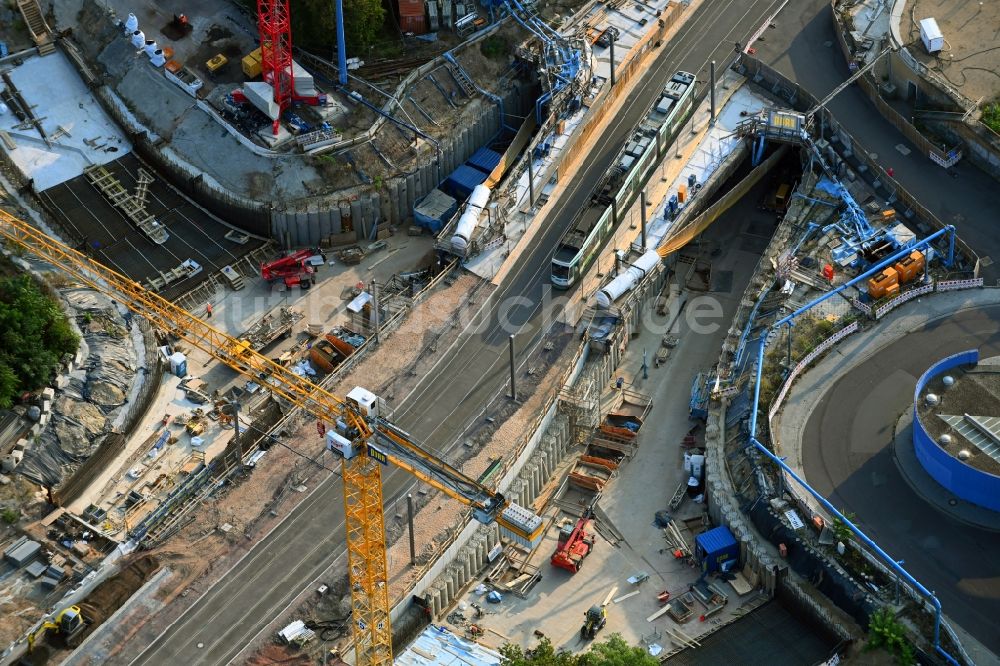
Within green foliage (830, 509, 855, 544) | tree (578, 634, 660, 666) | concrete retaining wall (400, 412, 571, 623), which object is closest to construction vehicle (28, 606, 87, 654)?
concrete retaining wall (400, 412, 571, 623)

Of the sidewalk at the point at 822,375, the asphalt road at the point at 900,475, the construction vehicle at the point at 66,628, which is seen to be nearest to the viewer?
the asphalt road at the point at 900,475

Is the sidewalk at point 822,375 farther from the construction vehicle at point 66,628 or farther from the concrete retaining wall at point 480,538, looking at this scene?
the construction vehicle at point 66,628

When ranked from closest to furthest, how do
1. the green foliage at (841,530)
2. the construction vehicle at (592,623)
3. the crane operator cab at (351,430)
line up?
the crane operator cab at (351,430) < the green foliage at (841,530) < the construction vehicle at (592,623)

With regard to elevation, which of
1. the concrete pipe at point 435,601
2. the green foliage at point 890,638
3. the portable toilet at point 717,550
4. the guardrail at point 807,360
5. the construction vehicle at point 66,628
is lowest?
the construction vehicle at point 66,628

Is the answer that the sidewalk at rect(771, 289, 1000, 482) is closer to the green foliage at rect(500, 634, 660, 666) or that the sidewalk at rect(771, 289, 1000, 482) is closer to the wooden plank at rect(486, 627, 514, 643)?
the green foliage at rect(500, 634, 660, 666)

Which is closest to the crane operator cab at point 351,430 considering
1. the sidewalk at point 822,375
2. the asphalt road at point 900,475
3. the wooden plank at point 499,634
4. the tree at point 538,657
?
the tree at point 538,657

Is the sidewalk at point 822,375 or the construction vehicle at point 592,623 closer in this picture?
the construction vehicle at point 592,623

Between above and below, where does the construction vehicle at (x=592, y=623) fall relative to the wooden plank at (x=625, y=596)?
below

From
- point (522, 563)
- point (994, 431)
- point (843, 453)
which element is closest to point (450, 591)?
point (522, 563)
